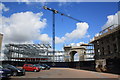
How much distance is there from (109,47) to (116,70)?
35.5 ft

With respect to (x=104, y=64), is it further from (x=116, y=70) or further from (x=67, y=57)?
(x=67, y=57)

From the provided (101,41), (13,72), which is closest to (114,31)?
(101,41)

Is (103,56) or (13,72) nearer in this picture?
(13,72)

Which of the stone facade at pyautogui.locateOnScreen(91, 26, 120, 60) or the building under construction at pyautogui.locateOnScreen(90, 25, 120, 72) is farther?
the stone facade at pyautogui.locateOnScreen(91, 26, 120, 60)

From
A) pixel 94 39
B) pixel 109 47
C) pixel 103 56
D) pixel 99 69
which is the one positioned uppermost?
pixel 94 39

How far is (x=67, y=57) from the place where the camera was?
190ft

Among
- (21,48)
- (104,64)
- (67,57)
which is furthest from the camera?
(21,48)

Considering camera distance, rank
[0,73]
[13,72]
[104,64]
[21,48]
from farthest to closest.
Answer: [21,48], [104,64], [13,72], [0,73]

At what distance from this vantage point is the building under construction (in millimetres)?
24438

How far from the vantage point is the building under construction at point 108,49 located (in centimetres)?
2444

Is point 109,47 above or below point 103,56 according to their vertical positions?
above

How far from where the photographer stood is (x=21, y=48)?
6925 centimetres

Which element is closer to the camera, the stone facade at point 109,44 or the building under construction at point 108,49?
the building under construction at point 108,49

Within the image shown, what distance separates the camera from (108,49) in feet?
109
